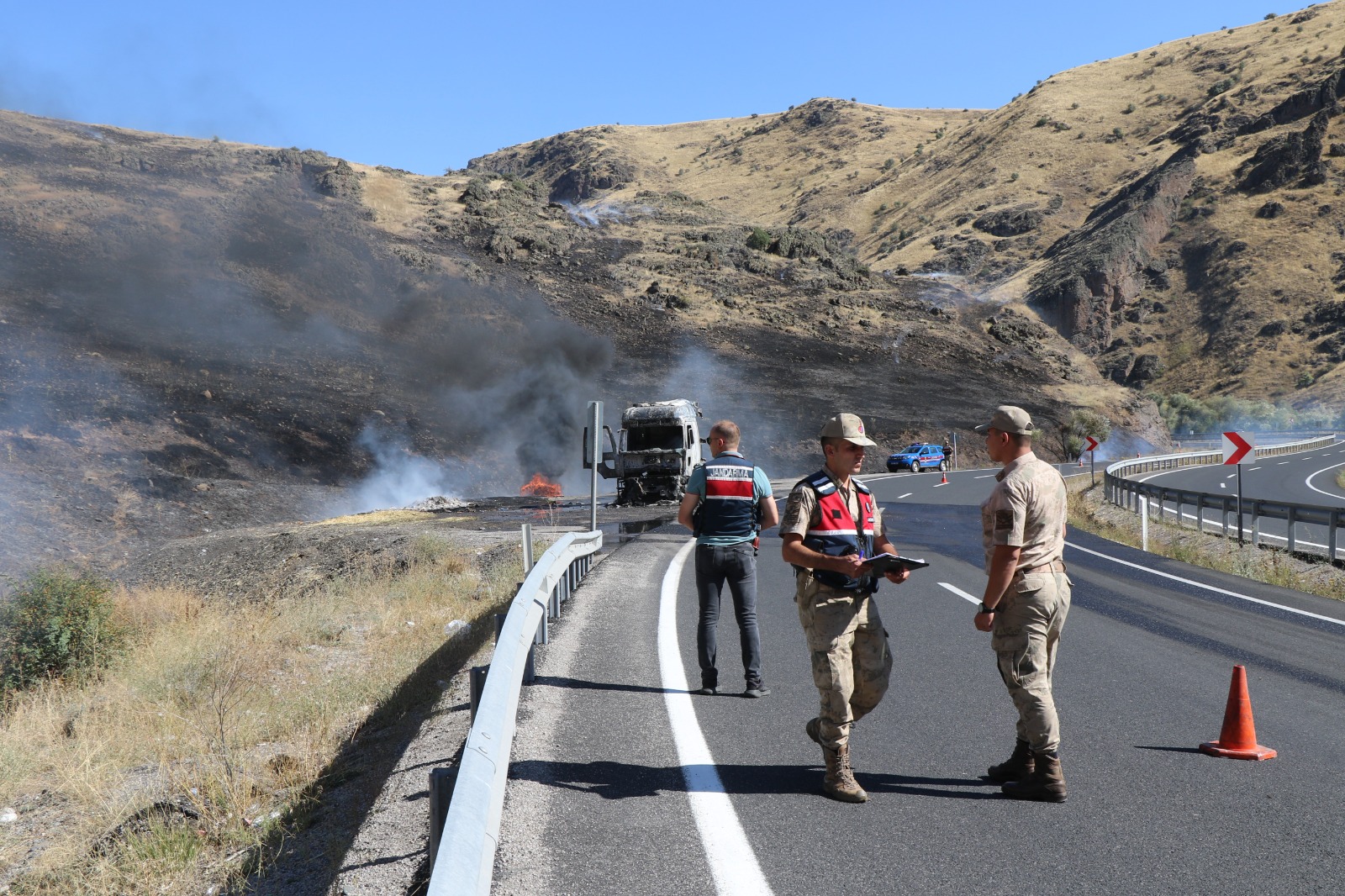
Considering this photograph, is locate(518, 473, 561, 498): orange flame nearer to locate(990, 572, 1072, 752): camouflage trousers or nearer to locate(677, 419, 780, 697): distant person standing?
locate(677, 419, 780, 697): distant person standing

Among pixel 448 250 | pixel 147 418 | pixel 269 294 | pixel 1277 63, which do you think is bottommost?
pixel 147 418

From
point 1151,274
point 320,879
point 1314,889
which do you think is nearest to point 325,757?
point 320,879

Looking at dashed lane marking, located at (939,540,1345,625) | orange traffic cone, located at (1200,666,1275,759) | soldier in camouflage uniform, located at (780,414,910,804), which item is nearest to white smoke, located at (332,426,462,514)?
dashed lane marking, located at (939,540,1345,625)

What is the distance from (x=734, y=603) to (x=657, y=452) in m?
22.9

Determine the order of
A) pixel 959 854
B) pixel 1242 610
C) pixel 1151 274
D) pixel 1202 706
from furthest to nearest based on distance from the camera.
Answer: pixel 1151 274
pixel 1242 610
pixel 1202 706
pixel 959 854

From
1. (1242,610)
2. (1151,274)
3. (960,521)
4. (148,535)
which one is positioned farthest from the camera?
(1151,274)

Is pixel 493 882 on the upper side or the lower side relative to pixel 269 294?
lower

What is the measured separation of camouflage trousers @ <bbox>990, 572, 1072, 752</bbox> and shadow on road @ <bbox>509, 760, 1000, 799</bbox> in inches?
16.6

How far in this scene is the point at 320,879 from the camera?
15.5 feet

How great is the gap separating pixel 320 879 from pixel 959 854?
278 centimetres

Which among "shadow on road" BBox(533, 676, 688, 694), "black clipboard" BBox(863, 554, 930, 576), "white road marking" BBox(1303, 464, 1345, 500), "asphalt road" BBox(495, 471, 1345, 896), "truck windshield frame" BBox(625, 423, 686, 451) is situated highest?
"truck windshield frame" BBox(625, 423, 686, 451)

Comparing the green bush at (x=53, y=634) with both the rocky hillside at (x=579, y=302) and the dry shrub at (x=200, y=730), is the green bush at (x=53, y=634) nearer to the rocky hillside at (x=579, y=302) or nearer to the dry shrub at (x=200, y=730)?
the dry shrub at (x=200, y=730)

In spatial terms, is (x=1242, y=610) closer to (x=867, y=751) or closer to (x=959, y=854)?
(x=867, y=751)

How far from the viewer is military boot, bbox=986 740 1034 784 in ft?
16.6
